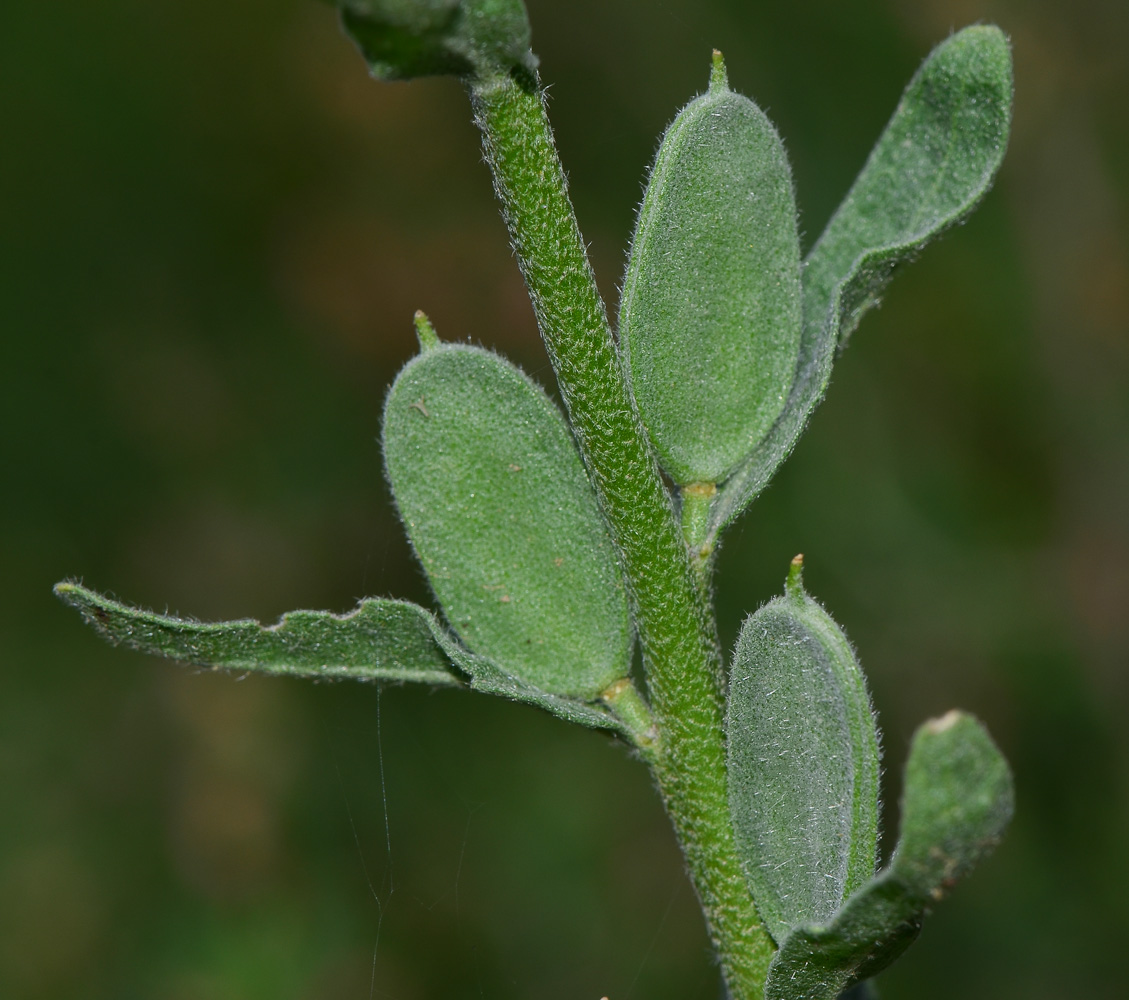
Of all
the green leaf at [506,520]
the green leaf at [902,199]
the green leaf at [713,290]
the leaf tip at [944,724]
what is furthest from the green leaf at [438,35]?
the leaf tip at [944,724]

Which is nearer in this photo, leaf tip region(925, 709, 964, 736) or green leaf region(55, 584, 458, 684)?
leaf tip region(925, 709, 964, 736)

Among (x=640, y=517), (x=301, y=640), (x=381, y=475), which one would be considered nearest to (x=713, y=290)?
(x=640, y=517)

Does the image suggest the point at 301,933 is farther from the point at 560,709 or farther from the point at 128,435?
the point at 560,709

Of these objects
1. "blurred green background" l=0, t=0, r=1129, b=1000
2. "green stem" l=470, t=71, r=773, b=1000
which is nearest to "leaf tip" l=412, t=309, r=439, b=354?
"green stem" l=470, t=71, r=773, b=1000

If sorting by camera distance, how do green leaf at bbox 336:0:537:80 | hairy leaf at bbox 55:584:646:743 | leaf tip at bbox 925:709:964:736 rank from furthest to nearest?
hairy leaf at bbox 55:584:646:743 < green leaf at bbox 336:0:537:80 < leaf tip at bbox 925:709:964:736

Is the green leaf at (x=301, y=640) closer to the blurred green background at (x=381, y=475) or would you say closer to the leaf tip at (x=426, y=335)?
the leaf tip at (x=426, y=335)

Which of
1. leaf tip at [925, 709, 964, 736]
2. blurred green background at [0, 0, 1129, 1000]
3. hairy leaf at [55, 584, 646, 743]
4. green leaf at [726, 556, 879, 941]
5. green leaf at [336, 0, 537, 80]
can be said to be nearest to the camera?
leaf tip at [925, 709, 964, 736]

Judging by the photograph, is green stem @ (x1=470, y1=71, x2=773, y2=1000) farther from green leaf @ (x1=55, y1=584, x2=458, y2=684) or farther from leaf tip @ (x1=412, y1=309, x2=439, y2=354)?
green leaf @ (x1=55, y1=584, x2=458, y2=684)
